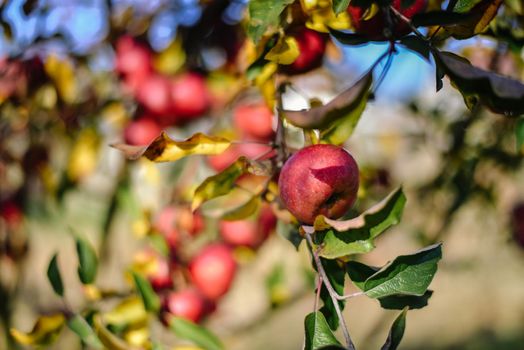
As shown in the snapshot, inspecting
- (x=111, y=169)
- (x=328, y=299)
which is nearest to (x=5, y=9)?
(x=328, y=299)

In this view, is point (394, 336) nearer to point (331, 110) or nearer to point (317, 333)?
point (317, 333)

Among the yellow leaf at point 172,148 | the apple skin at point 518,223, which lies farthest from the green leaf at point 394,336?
the apple skin at point 518,223

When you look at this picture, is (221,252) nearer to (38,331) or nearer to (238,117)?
(238,117)

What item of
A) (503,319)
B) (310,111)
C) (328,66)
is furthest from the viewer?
(503,319)

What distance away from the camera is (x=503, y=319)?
11.8 feet

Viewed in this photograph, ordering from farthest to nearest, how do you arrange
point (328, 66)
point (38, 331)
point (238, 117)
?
point (328, 66) → point (238, 117) → point (38, 331)

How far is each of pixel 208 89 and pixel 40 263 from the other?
1235mm

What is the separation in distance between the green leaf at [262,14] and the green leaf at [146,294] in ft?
1.15

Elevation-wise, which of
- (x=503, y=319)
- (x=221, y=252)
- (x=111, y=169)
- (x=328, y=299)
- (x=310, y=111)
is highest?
(x=310, y=111)

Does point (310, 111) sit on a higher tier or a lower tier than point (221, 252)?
higher

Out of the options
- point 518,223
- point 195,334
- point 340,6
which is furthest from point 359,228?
point 518,223

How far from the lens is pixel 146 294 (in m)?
0.79

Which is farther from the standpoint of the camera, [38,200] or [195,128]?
[38,200]

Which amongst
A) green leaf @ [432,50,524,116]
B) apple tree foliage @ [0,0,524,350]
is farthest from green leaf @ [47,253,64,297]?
green leaf @ [432,50,524,116]
